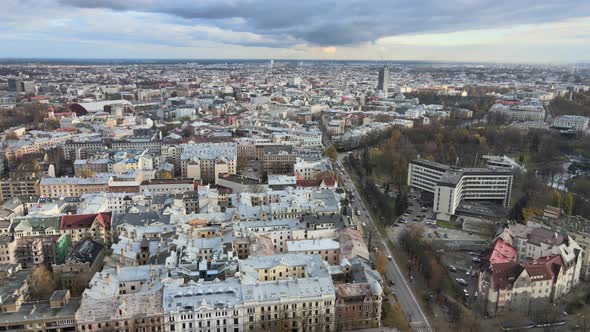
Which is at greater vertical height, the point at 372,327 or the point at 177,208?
the point at 177,208

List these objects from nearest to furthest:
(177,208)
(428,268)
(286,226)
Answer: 1. (428,268)
2. (286,226)
3. (177,208)

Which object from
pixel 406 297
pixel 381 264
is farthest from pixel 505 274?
pixel 381 264

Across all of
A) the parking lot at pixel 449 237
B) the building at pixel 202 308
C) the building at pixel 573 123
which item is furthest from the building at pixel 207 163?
the building at pixel 573 123

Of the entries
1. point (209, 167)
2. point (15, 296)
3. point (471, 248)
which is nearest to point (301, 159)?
point (209, 167)

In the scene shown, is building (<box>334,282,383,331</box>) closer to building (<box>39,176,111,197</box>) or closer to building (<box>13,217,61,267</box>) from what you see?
building (<box>13,217,61,267</box>)

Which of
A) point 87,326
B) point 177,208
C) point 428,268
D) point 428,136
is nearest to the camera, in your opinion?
point 87,326

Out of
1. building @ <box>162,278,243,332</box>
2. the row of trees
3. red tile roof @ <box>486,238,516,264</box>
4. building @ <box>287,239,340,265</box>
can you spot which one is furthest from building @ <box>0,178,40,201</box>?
red tile roof @ <box>486,238,516,264</box>

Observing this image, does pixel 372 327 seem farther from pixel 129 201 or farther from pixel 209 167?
pixel 209 167
